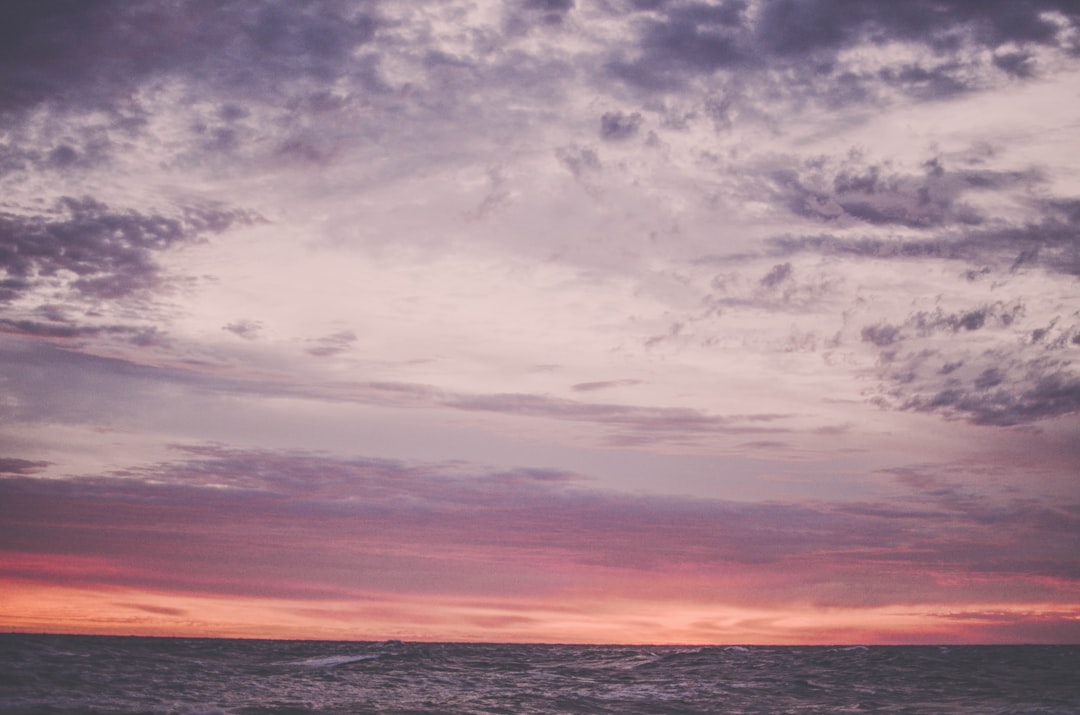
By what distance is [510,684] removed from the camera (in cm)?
4338

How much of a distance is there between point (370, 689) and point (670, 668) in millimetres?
22327

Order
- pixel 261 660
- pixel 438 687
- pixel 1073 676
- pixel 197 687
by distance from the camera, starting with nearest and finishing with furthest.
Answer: pixel 197 687 < pixel 438 687 < pixel 1073 676 < pixel 261 660

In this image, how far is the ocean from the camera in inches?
1313

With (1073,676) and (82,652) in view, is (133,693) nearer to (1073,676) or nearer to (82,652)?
(82,652)

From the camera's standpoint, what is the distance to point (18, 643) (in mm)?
53500

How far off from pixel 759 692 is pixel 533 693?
35.0 feet

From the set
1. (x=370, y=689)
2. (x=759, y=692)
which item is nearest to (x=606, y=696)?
(x=759, y=692)

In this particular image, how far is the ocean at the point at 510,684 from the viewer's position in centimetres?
3334

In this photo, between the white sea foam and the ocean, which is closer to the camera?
the ocean

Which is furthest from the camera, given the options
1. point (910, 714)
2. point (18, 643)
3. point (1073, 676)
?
point (18, 643)

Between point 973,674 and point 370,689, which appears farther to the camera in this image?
point 973,674

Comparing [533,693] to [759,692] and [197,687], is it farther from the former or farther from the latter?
[197,687]

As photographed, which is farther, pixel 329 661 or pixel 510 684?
pixel 329 661

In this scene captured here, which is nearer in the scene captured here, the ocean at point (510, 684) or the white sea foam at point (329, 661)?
the ocean at point (510, 684)
